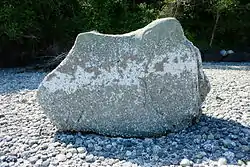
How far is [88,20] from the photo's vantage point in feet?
28.7

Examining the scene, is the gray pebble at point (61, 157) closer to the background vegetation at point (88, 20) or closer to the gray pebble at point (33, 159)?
the gray pebble at point (33, 159)

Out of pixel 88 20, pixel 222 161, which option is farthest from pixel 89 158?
pixel 88 20

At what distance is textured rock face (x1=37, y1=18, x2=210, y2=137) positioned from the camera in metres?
3.57

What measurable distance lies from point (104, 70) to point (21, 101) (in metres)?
1.99

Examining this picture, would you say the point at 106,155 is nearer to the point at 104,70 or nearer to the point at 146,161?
the point at 146,161

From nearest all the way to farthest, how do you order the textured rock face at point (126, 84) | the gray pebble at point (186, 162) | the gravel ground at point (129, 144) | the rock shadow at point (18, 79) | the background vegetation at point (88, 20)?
the gray pebble at point (186, 162), the gravel ground at point (129, 144), the textured rock face at point (126, 84), the rock shadow at point (18, 79), the background vegetation at point (88, 20)

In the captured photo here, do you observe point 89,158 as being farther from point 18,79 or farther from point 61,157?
point 18,79

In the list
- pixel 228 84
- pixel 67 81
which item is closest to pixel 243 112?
pixel 228 84

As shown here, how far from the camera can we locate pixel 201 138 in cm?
348

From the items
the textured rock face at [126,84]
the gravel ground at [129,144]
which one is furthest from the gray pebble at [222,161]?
the textured rock face at [126,84]

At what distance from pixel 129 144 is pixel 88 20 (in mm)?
5827

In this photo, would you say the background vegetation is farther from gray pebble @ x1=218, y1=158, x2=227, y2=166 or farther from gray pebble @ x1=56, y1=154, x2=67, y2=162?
gray pebble @ x1=218, y1=158, x2=227, y2=166

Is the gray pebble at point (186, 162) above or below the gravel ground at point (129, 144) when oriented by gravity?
above

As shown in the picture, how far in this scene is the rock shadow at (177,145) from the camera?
10.2 feet
